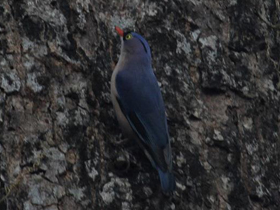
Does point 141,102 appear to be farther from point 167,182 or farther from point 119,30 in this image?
point 167,182

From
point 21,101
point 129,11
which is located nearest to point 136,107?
point 129,11

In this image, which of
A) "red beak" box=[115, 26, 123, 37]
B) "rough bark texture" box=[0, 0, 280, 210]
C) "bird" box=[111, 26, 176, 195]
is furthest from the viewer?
"red beak" box=[115, 26, 123, 37]

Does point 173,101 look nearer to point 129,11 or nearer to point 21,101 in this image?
point 129,11

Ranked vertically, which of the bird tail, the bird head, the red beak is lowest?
the bird tail

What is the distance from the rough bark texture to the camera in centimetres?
414

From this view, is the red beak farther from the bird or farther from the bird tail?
the bird tail

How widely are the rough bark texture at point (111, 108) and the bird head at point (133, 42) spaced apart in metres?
0.04

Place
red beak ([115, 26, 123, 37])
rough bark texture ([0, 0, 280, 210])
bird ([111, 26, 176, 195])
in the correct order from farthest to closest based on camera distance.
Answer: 1. red beak ([115, 26, 123, 37])
2. bird ([111, 26, 176, 195])
3. rough bark texture ([0, 0, 280, 210])

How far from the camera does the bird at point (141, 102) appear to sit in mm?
4543

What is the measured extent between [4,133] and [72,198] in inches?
18.5

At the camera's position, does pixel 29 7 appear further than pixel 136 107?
No

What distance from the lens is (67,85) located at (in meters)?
4.36

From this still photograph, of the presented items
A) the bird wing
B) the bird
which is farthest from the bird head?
the bird wing

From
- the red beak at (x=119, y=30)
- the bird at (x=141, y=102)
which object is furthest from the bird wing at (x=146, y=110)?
the red beak at (x=119, y=30)
